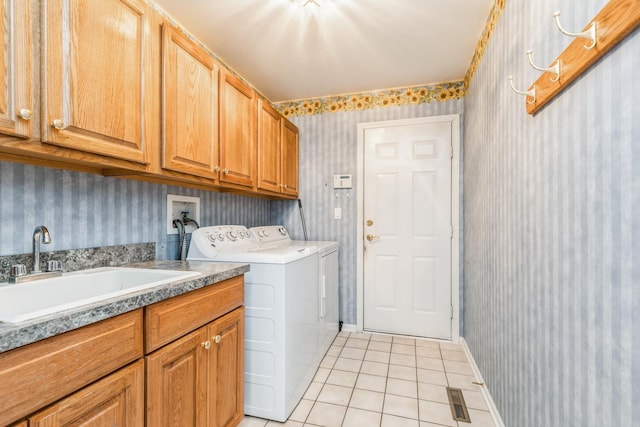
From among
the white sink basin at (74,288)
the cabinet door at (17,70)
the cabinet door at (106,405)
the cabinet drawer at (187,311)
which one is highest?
the cabinet door at (17,70)

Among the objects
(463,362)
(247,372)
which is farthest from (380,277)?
(247,372)

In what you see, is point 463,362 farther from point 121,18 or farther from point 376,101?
A: point 121,18

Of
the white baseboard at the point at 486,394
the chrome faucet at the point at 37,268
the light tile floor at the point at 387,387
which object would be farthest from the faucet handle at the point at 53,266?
the white baseboard at the point at 486,394

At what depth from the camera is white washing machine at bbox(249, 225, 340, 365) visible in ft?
7.94

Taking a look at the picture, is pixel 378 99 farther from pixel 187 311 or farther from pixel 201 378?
pixel 201 378

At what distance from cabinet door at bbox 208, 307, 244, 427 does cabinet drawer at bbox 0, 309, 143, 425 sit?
435 mm

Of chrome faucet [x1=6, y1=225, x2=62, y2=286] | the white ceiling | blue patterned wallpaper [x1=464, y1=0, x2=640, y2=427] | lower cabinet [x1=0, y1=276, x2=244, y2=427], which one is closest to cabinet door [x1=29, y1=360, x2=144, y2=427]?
lower cabinet [x1=0, y1=276, x2=244, y2=427]

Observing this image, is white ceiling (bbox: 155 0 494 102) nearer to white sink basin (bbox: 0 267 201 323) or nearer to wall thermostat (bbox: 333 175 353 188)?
wall thermostat (bbox: 333 175 353 188)

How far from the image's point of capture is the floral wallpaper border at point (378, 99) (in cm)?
284

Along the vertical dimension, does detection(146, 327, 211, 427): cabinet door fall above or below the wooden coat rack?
below

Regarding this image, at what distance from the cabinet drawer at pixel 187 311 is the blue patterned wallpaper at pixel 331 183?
170 cm

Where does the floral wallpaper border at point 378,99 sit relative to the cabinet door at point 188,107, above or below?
above

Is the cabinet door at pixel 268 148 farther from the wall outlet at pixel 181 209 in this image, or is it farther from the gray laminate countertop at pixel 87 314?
the gray laminate countertop at pixel 87 314

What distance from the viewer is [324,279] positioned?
2.53 m
